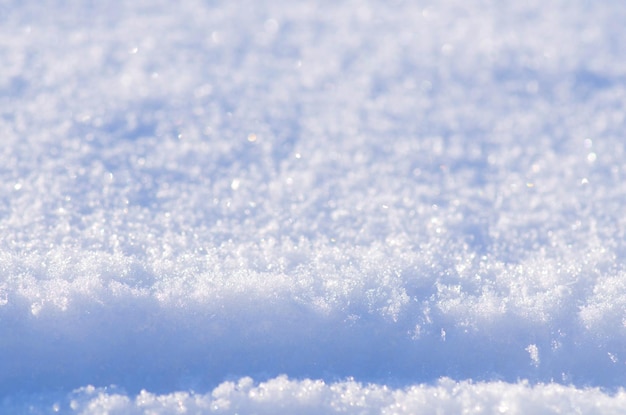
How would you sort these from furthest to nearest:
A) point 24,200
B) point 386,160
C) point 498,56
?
1. point 498,56
2. point 386,160
3. point 24,200

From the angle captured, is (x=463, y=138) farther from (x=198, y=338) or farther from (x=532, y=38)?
(x=198, y=338)

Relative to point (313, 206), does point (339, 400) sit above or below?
below

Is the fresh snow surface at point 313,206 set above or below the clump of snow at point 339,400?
above

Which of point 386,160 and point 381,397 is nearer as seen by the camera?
point 381,397

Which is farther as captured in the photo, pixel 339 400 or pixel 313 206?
pixel 313 206

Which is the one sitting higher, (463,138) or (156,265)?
(463,138)

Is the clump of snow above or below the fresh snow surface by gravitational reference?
below

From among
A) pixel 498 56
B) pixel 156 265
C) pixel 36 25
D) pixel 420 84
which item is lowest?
pixel 156 265

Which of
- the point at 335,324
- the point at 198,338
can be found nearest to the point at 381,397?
the point at 335,324
